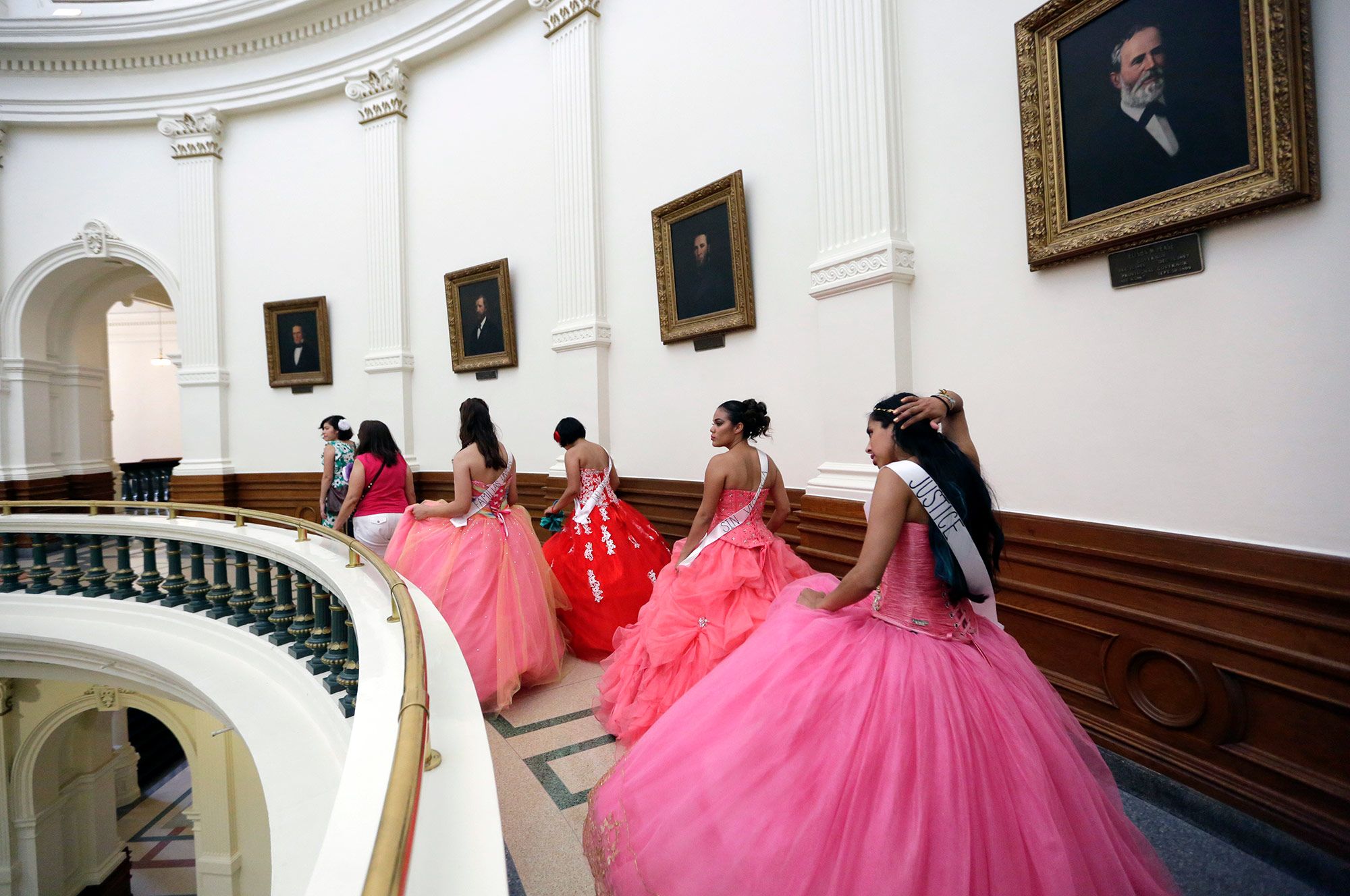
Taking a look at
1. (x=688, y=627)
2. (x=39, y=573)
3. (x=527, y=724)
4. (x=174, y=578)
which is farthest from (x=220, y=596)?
(x=688, y=627)

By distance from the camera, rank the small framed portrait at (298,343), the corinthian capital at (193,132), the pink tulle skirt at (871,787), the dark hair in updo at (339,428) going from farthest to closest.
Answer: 1. the corinthian capital at (193,132)
2. the small framed portrait at (298,343)
3. the dark hair in updo at (339,428)
4. the pink tulle skirt at (871,787)

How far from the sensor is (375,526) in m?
4.99

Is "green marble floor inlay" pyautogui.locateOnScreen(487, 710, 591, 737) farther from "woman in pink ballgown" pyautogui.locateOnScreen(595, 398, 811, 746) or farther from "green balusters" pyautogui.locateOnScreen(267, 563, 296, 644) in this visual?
"green balusters" pyautogui.locateOnScreen(267, 563, 296, 644)

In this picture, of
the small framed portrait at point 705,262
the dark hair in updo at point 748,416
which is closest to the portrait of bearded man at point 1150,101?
the dark hair in updo at point 748,416

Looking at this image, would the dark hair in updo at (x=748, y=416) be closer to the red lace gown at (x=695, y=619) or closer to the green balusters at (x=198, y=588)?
the red lace gown at (x=695, y=619)

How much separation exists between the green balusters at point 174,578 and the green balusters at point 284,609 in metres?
1.52

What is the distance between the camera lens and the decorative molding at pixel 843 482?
3773 millimetres

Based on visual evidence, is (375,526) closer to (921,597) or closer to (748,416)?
(748,416)

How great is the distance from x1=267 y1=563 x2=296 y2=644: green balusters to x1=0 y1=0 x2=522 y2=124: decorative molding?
20.5ft

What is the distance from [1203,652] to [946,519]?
1.49 metres

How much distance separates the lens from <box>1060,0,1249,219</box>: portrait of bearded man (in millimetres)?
2389

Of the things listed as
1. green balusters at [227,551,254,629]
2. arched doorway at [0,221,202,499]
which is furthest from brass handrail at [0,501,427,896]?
arched doorway at [0,221,202,499]

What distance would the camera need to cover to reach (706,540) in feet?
11.8

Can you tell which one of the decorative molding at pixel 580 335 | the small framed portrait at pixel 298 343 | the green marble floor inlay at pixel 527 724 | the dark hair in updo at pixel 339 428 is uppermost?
the small framed portrait at pixel 298 343
